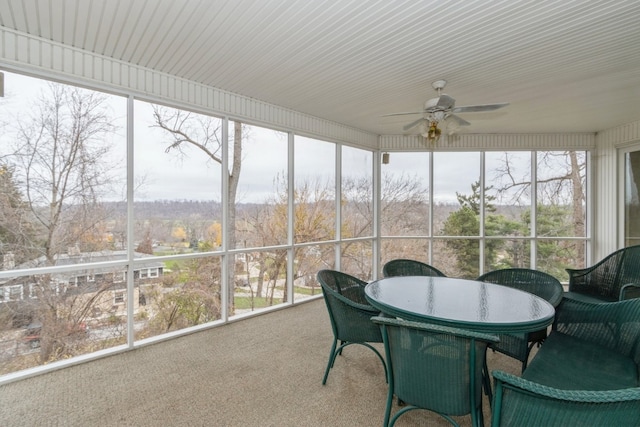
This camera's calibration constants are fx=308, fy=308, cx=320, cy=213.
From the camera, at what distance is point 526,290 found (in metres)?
3.15

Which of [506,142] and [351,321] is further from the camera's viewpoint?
[506,142]

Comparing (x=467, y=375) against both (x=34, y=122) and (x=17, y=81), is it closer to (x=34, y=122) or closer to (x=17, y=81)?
(x=34, y=122)

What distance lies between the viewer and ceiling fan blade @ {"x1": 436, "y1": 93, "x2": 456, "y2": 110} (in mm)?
2896

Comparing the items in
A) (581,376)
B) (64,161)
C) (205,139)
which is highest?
(205,139)

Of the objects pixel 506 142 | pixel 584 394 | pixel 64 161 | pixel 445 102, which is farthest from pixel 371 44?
pixel 506 142

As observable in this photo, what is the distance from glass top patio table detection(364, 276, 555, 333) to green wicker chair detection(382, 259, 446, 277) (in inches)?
25.0

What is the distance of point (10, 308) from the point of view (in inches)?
106

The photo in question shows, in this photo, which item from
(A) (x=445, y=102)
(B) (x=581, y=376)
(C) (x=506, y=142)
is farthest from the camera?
(C) (x=506, y=142)

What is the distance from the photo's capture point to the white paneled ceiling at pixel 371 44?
2.23 m

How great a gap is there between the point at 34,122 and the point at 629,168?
829 centimetres

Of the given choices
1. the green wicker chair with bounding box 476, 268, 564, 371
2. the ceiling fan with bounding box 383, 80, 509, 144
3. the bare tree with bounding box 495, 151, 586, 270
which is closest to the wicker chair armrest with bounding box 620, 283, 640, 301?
the green wicker chair with bounding box 476, 268, 564, 371

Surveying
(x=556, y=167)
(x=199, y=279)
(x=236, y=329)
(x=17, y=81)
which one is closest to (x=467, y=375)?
(x=236, y=329)

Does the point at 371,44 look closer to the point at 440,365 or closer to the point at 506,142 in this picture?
the point at 440,365

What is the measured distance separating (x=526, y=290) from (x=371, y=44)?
285 cm
